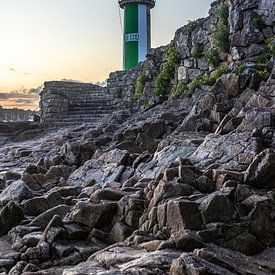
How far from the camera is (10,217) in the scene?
9.07 metres

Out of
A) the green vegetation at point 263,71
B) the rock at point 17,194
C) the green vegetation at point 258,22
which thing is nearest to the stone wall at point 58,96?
the green vegetation at point 258,22

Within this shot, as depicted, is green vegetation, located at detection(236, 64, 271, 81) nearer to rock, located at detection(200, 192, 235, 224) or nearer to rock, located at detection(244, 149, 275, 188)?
rock, located at detection(244, 149, 275, 188)

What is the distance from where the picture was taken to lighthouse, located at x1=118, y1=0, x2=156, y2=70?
3088 cm

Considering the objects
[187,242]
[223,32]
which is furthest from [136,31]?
[187,242]

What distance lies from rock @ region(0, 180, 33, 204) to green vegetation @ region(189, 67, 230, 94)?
8378 mm

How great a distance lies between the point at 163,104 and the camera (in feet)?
63.0

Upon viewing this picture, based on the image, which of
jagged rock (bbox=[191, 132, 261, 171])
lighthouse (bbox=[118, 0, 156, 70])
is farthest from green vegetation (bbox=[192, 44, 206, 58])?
lighthouse (bbox=[118, 0, 156, 70])

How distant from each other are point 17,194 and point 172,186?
4.16 metres

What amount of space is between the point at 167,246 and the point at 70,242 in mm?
2073

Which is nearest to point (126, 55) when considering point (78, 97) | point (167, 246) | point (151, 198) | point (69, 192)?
point (78, 97)

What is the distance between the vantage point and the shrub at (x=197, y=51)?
19.8 meters

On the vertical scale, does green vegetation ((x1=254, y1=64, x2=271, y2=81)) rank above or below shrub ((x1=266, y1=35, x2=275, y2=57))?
below

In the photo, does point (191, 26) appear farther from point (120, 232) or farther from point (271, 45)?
point (120, 232)

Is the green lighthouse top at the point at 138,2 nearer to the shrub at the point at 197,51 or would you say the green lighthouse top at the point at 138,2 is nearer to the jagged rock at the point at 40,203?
the shrub at the point at 197,51
